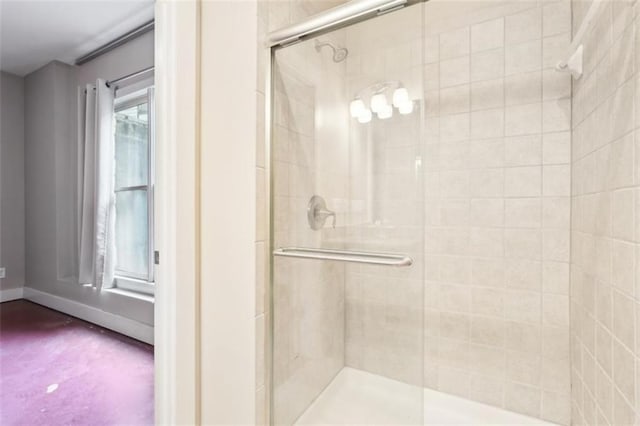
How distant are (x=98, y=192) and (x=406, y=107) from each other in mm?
2826

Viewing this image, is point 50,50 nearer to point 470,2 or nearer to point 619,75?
point 470,2

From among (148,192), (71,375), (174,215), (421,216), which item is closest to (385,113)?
(421,216)

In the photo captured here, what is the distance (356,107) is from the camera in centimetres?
125

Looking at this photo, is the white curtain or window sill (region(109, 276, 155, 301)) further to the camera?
the white curtain

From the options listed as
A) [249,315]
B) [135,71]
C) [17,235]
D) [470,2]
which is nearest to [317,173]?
[249,315]

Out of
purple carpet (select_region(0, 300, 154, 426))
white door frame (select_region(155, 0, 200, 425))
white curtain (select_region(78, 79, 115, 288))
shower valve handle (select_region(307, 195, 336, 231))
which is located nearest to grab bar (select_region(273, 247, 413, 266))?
shower valve handle (select_region(307, 195, 336, 231))

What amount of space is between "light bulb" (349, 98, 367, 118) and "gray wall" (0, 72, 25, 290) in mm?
4300

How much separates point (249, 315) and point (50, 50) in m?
3.60

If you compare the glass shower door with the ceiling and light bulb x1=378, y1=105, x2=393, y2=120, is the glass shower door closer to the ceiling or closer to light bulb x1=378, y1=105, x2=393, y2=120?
light bulb x1=378, y1=105, x2=393, y2=120

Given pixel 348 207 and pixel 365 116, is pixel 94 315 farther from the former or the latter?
pixel 365 116

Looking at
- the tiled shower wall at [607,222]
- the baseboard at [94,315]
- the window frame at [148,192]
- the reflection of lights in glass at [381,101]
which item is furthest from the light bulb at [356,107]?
the baseboard at [94,315]

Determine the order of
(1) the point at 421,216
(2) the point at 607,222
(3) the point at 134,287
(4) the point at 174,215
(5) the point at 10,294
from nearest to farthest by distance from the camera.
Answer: (2) the point at 607,222, (4) the point at 174,215, (1) the point at 421,216, (3) the point at 134,287, (5) the point at 10,294

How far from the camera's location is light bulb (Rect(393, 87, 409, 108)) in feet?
3.89

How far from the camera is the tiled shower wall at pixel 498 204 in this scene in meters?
1.30
